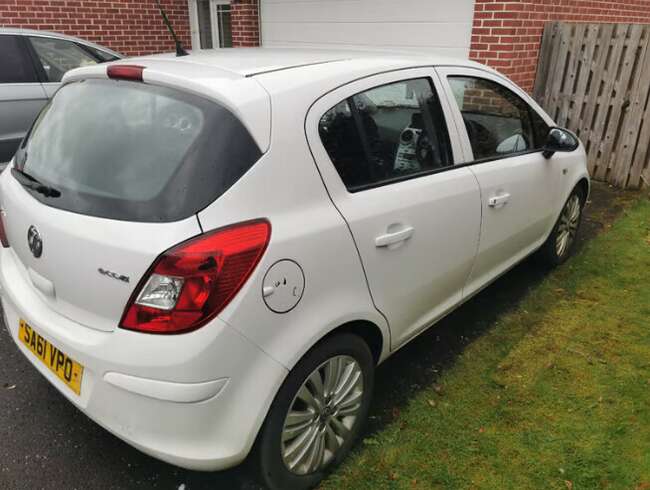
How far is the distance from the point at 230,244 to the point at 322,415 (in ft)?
2.91

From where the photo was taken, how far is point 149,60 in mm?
2322

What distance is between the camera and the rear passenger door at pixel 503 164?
2953 millimetres

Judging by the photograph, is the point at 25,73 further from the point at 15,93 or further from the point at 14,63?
A: the point at 15,93

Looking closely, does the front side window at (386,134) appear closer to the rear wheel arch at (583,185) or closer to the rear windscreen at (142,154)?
the rear windscreen at (142,154)

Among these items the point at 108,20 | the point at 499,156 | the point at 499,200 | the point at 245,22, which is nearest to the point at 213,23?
the point at 245,22

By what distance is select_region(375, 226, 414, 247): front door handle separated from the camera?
7.36ft

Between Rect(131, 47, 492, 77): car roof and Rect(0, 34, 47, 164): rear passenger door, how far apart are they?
10.8ft

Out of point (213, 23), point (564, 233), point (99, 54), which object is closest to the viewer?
point (564, 233)

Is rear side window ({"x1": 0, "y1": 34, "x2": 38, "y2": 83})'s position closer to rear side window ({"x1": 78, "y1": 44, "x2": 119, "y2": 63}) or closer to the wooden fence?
rear side window ({"x1": 78, "y1": 44, "x2": 119, "y2": 63})

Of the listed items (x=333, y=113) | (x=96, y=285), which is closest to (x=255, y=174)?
(x=333, y=113)

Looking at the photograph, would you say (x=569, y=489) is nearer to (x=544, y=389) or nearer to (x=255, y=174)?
(x=544, y=389)

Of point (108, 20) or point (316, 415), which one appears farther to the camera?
point (108, 20)

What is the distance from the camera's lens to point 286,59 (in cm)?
238

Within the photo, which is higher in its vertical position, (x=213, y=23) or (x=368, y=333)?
(x=213, y=23)
